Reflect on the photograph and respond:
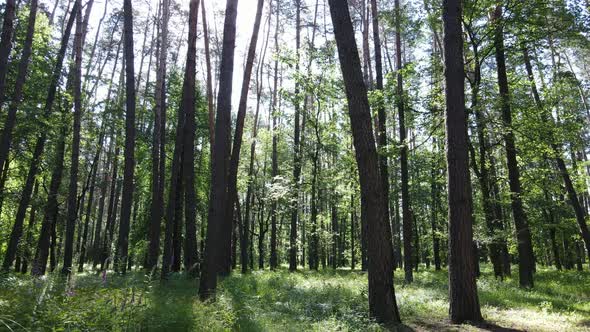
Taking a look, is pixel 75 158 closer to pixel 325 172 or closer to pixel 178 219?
pixel 178 219

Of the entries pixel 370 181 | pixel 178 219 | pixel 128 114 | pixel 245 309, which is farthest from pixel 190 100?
pixel 370 181

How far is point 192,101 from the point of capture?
1250cm

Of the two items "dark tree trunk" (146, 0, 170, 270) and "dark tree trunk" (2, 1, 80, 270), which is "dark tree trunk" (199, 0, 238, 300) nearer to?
"dark tree trunk" (146, 0, 170, 270)

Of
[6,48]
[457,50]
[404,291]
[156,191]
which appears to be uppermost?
[6,48]

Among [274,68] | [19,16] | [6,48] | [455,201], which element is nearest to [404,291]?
[455,201]

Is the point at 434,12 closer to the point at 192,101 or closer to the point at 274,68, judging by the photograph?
the point at 192,101

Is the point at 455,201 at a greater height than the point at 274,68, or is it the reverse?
the point at 274,68

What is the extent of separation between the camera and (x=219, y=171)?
330 inches

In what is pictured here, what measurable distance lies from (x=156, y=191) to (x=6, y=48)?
266 inches

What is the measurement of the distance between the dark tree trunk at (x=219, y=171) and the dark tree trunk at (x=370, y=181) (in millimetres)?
2730

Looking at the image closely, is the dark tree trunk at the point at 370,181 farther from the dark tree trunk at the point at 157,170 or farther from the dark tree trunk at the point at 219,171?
the dark tree trunk at the point at 157,170

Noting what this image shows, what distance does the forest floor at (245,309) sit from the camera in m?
4.48

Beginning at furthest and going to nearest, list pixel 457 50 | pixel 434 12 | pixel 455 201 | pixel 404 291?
pixel 434 12 → pixel 404 291 → pixel 457 50 → pixel 455 201

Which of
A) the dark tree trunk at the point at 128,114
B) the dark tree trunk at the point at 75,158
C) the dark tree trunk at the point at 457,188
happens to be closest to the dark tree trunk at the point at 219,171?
the dark tree trunk at the point at 457,188
